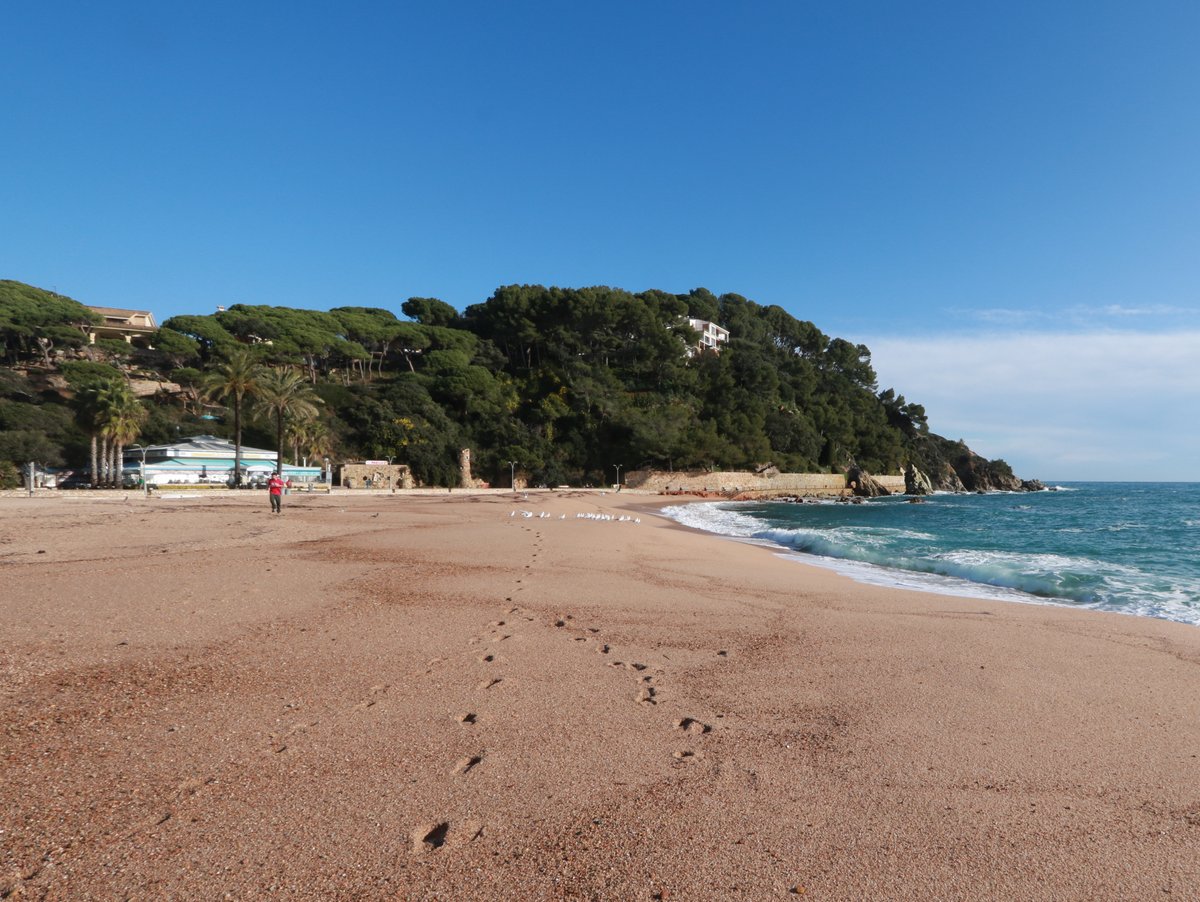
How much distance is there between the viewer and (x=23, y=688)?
4.18 metres

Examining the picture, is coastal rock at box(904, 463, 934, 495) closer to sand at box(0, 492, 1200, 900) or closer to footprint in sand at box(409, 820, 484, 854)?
sand at box(0, 492, 1200, 900)

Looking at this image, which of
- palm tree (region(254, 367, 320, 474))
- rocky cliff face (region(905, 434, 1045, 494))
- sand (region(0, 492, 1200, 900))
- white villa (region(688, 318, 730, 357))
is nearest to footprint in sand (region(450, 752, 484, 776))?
sand (region(0, 492, 1200, 900))

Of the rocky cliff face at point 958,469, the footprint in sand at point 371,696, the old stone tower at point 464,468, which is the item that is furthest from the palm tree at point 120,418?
the rocky cliff face at point 958,469

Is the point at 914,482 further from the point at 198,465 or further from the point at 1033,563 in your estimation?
the point at 198,465

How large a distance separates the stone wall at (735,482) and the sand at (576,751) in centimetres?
5998

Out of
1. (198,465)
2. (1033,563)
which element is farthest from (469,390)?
(1033,563)

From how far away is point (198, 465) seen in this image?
42.2 metres

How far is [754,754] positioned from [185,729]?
3.29m

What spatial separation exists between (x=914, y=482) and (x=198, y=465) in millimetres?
85075

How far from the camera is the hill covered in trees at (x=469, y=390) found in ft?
161

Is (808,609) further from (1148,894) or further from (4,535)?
(4,535)

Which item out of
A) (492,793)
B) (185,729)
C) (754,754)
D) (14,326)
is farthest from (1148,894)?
(14,326)

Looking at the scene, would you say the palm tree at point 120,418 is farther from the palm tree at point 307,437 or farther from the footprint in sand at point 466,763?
the footprint in sand at point 466,763

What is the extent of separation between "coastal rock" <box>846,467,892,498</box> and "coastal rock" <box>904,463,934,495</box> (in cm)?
900
